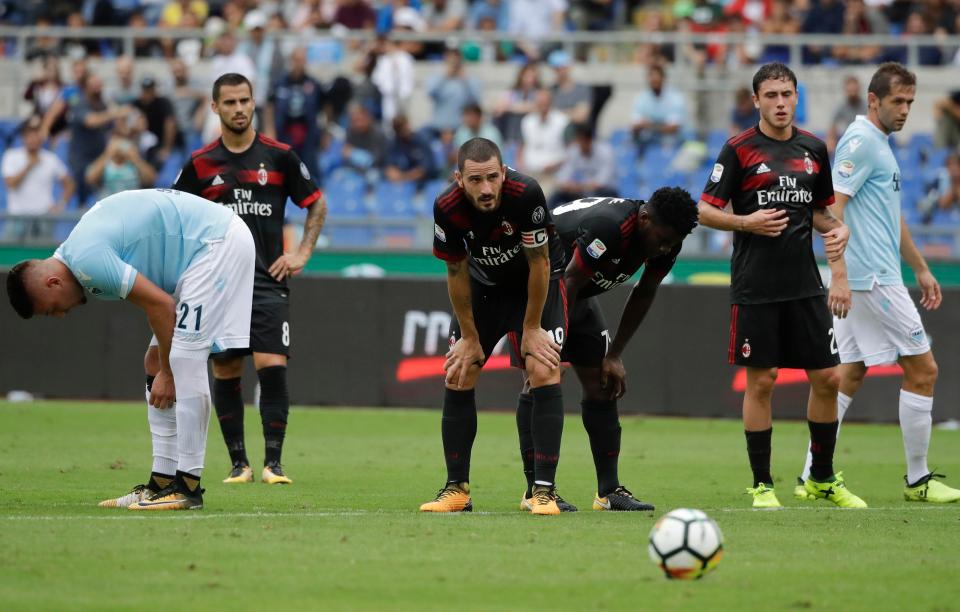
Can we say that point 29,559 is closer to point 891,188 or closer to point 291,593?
point 291,593

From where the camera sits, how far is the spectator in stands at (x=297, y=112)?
20531mm

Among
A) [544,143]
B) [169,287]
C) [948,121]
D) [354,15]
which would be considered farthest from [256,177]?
[948,121]

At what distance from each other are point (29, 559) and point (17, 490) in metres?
2.98

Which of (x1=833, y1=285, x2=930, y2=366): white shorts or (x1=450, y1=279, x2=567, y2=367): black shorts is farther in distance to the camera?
(x1=833, y1=285, x2=930, y2=366): white shorts

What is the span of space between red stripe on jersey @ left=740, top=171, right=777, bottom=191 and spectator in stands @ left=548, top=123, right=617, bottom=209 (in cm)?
1033

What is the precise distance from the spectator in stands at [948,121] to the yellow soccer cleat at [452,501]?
1415cm

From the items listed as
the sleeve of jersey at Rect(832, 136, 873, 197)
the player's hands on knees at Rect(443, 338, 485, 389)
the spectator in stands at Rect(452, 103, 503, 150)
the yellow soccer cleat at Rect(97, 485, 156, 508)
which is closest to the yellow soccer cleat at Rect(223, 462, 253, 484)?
the yellow soccer cleat at Rect(97, 485, 156, 508)

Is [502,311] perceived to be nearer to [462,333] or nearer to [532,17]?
[462,333]

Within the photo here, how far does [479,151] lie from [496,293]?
3.71 feet

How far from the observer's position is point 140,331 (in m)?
16.6

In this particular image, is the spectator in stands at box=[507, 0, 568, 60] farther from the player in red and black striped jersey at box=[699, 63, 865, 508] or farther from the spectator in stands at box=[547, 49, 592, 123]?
the player in red and black striped jersey at box=[699, 63, 865, 508]

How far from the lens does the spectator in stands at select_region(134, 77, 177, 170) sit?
2070 centimetres

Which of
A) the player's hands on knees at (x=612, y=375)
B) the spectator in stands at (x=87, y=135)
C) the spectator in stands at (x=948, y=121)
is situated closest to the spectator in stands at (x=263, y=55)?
the spectator in stands at (x=87, y=135)

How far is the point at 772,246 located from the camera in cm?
926
